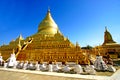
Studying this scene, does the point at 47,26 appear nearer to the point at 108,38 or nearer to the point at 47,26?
the point at 47,26

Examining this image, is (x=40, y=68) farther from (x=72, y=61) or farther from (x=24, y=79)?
(x=72, y=61)

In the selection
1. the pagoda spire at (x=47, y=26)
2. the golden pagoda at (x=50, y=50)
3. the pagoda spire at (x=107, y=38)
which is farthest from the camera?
the pagoda spire at (x=107, y=38)

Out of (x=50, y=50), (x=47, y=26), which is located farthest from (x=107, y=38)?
(x=50, y=50)

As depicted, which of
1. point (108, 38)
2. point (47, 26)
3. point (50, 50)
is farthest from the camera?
point (108, 38)

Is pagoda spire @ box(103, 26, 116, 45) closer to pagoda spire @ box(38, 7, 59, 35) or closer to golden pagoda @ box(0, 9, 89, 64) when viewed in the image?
pagoda spire @ box(38, 7, 59, 35)

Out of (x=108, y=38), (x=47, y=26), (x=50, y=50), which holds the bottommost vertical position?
(x=50, y=50)

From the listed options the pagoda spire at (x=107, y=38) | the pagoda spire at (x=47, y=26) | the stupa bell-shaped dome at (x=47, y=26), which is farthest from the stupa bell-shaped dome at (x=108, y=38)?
the pagoda spire at (x=47, y=26)

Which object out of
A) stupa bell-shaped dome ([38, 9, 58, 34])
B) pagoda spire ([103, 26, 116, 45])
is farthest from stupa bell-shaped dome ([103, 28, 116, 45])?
stupa bell-shaped dome ([38, 9, 58, 34])

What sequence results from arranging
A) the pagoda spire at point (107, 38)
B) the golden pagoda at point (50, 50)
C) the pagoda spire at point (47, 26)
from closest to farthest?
the golden pagoda at point (50, 50) < the pagoda spire at point (47, 26) < the pagoda spire at point (107, 38)

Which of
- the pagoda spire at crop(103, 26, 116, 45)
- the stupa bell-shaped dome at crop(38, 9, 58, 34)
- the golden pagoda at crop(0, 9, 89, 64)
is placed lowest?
the golden pagoda at crop(0, 9, 89, 64)

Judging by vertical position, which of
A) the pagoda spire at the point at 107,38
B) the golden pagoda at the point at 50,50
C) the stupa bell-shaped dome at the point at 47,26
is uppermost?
the stupa bell-shaped dome at the point at 47,26

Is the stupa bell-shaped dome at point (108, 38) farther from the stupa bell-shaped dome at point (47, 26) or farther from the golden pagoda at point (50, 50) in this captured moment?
the golden pagoda at point (50, 50)

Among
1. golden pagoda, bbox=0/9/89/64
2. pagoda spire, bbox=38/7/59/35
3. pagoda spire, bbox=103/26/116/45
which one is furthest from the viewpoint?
pagoda spire, bbox=103/26/116/45

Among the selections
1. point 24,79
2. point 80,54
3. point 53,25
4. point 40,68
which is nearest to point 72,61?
point 80,54
